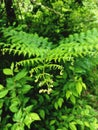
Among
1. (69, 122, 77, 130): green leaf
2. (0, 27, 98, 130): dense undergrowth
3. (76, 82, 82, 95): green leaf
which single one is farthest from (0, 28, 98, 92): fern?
(69, 122, 77, 130): green leaf

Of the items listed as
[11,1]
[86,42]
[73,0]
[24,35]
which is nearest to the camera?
[86,42]

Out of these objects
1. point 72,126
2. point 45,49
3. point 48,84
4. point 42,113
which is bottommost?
point 72,126

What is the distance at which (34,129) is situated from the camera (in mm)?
2977

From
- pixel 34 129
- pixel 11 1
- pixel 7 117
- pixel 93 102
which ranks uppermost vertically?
pixel 11 1

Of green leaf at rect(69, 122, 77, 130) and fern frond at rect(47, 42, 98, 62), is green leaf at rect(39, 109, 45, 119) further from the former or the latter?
fern frond at rect(47, 42, 98, 62)

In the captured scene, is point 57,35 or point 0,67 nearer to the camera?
point 0,67

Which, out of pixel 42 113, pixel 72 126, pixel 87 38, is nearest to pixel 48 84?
pixel 42 113

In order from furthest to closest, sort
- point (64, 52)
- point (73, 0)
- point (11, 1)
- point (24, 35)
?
point (73, 0)
point (11, 1)
point (24, 35)
point (64, 52)

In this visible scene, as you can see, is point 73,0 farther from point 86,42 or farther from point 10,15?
point 86,42

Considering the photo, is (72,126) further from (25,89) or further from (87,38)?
(87,38)

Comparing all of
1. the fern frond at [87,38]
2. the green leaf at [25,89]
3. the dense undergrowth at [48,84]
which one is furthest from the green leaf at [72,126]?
the fern frond at [87,38]

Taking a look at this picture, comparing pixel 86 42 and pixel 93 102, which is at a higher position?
pixel 86 42

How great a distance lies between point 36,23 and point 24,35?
27.8 inches

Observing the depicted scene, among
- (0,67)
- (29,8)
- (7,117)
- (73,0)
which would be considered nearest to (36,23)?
(29,8)
